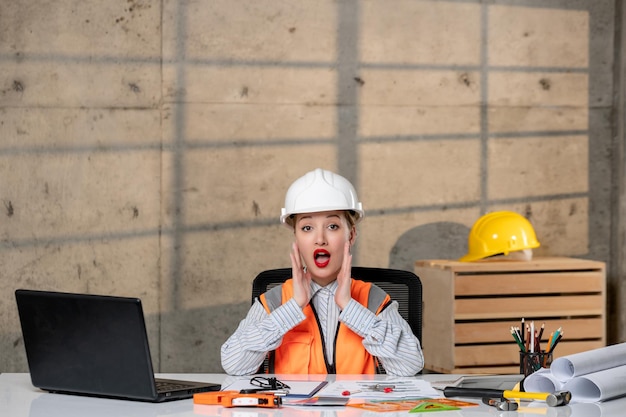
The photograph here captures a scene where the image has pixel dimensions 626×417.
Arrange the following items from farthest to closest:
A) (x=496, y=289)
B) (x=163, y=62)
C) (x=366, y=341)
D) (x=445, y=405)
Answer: (x=163, y=62) → (x=496, y=289) → (x=366, y=341) → (x=445, y=405)

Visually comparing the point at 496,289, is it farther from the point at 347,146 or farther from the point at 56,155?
the point at 56,155

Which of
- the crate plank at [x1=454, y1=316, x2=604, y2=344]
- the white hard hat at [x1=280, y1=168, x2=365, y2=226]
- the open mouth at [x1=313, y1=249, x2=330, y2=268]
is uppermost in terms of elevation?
the white hard hat at [x1=280, y1=168, x2=365, y2=226]

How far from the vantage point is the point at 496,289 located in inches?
193

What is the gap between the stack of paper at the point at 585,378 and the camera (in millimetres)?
2271

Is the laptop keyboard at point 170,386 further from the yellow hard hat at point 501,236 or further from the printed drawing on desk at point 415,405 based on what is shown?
the yellow hard hat at point 501,236

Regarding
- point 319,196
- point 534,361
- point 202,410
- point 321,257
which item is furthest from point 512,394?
point 319,196

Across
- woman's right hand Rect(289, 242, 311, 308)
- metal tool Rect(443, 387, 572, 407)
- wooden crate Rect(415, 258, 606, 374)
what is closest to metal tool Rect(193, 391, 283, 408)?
metal tool Rect(443, 387, 572, 407)

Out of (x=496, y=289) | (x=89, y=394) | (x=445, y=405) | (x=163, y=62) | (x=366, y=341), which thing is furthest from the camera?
(x=163, y=62)

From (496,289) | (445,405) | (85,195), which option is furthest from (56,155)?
(445,405)

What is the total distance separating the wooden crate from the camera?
4.84 metres

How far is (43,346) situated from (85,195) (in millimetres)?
2843

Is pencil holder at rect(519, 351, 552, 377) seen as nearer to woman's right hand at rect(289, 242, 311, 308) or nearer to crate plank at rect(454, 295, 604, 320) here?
woman's right hand at rect(289, 242, 311, 308)

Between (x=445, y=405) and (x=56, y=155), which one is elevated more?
(x=56, y=155)

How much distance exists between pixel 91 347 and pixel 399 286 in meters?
1.17
